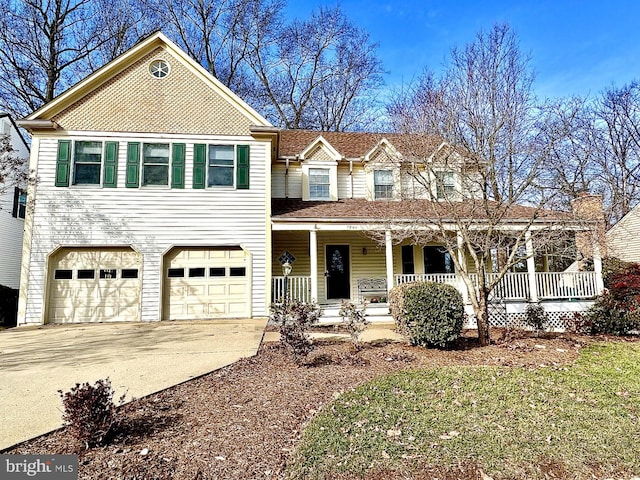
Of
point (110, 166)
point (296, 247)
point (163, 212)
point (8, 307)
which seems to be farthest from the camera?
point (296, 247)

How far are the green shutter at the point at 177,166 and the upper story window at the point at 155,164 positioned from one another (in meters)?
0.21

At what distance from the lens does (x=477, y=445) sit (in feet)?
11.1

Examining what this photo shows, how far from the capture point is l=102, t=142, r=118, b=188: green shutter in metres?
11.6

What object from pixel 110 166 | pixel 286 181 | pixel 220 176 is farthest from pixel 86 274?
→ pixel 286 181

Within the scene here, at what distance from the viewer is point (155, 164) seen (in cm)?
1187

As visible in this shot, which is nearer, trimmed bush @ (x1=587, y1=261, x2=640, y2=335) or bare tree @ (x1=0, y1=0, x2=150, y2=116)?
trimmed bush @ (x1=587, y1=261, x2=640, y2=335)

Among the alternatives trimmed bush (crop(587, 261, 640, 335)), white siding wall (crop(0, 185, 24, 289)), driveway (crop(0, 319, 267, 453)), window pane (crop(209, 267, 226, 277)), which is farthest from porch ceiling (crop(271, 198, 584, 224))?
white siding wall (crop(0, 185, 24, 289))

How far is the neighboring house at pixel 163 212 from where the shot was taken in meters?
11.3

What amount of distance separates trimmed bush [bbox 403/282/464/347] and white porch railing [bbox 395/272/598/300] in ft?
15.7

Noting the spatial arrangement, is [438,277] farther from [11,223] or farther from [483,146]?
[11,223]

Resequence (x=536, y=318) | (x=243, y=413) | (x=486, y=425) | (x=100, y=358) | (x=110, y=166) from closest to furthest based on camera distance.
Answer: (x=486, y=425) → (x=243, y=413) → (x=100, y=358) → (x=536, y=318) → (x=110, y=166)

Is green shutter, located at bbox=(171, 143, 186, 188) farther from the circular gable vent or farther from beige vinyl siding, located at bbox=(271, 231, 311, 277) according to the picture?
beige vinyl siding, located at bbox=(271, 231, 311, 277)

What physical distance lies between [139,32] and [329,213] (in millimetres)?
19125

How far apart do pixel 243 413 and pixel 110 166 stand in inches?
417
